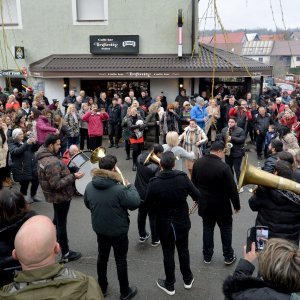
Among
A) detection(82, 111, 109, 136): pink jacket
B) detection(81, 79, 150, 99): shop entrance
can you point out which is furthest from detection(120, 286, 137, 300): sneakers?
detection(81, 79, 150, 99): shop entrance

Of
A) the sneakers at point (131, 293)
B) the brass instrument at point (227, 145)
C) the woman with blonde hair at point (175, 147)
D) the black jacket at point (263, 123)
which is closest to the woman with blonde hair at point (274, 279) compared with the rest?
the sneakers at point (131, 293)

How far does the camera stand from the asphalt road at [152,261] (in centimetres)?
461

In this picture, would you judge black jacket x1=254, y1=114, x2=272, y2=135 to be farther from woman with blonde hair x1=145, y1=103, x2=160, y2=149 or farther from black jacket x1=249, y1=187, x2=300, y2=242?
black jacket x1=249, y1=187, x2=300, y2=242

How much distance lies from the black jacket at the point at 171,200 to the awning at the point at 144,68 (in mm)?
10178

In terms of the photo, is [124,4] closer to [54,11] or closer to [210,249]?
[54,11]

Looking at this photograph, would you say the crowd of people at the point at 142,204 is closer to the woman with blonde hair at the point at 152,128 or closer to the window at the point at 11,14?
the woman with blonde hair at the point at 152,128

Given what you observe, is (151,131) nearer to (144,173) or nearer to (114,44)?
(144,173)

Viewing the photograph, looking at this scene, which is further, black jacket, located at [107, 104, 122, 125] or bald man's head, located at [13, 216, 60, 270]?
black jacket, located at [107, 104, 122, 125]

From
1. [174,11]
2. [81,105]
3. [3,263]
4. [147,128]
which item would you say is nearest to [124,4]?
[174,11]

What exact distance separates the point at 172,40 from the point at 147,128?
6.13m

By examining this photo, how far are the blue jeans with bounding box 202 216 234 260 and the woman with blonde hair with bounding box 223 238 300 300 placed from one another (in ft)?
8.87

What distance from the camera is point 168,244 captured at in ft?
14.5

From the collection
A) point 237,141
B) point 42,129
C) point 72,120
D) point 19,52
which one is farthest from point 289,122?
point 19,52

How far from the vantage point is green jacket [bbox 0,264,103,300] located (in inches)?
80.6
